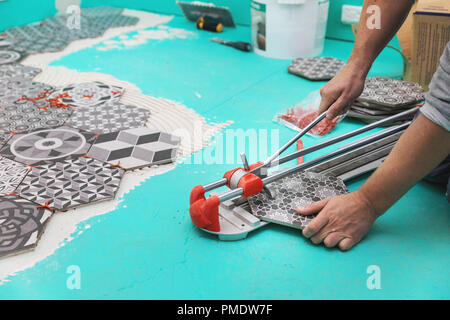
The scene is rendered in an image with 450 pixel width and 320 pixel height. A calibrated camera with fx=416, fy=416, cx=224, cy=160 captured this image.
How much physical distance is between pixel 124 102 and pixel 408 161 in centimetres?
136

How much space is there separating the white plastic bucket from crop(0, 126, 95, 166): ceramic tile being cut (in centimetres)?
121

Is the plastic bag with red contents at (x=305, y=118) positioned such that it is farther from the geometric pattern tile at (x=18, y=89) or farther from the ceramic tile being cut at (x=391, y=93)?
the geometric pattern tile at (x=18, y=89)

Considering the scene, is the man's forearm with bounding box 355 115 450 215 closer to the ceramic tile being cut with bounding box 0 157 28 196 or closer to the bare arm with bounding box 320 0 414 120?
the bare arm with bounding box 320 0 414 120

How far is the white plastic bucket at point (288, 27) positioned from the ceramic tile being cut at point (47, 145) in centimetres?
121

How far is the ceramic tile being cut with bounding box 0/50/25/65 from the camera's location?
7.83 ft

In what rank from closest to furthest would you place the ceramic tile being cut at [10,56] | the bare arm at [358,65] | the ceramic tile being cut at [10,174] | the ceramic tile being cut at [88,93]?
the bare arm at [358,65], the ceramic tile being cut at [10,174], the ceramic tile being cut at [88,93], the ceramic tile being cut at [10,56]

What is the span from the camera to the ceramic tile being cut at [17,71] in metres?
2.21

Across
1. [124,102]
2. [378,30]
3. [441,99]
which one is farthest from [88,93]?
[441,99]

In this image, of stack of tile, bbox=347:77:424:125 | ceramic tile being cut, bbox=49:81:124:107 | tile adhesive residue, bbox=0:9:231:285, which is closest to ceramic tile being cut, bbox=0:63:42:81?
tile adhesive residue, bbox=0:9:231:285

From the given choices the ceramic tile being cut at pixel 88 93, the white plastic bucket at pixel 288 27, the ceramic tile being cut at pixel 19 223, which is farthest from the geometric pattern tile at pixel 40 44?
the ceramic tile being cut at pixel 19 223

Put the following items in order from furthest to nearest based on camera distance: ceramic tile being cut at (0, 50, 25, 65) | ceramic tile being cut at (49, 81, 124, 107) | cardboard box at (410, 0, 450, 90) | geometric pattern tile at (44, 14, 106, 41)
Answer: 1. geometric pattern tile at (44, 14, 106, 41)
2. ceramic tile being cut at (0, 50, 25, 65)
3. ceramic tile being cut at (49, 81, 124, 107)
4. cardboard box at (410, 0, 450, 90)

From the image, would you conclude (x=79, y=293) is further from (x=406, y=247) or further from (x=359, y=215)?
(x=406, y=247)

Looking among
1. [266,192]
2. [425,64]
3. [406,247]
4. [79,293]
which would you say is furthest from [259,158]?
[425,64]
